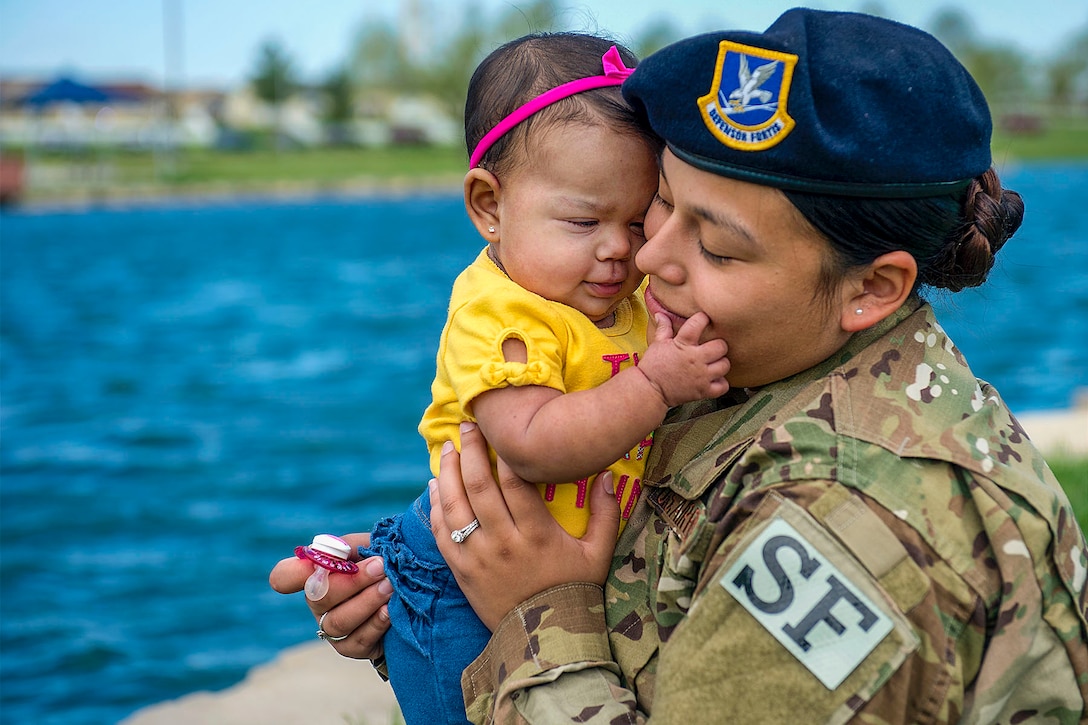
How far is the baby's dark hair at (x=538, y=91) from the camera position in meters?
2.14

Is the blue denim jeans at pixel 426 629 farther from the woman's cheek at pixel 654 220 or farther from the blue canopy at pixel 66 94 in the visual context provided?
the blue canopy at pixel 66 94

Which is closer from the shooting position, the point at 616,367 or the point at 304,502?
the point at 616,367

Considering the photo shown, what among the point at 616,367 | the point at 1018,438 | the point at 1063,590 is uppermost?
the point at 616,367

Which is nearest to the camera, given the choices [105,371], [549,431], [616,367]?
[549,431]

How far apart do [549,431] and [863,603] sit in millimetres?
613

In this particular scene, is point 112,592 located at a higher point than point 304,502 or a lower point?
lower

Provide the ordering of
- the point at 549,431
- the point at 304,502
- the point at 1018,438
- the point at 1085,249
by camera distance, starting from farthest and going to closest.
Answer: the point at 1085,249 → the point at 304,502 → the point at 549,431 → the point at 1018,438

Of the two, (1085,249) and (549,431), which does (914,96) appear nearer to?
(549,431)

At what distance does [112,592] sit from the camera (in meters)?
8.63

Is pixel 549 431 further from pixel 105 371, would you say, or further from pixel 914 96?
pixel 105 371

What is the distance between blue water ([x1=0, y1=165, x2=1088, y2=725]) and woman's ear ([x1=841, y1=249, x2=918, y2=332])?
238mm

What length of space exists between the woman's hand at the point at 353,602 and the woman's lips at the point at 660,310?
81cm

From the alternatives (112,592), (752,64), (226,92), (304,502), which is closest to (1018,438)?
(752,64)

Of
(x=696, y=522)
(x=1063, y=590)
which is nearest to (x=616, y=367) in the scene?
(x=696, y=522)
